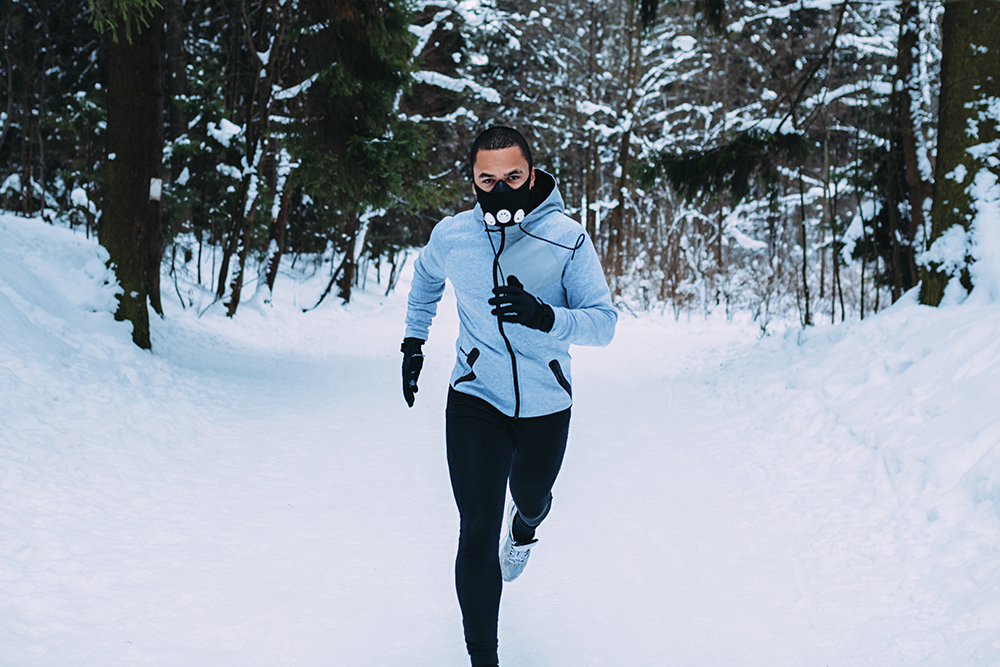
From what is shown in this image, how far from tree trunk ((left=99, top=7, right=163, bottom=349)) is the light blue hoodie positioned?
6140mm

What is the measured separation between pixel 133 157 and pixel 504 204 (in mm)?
6609

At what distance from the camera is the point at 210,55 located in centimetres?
1673

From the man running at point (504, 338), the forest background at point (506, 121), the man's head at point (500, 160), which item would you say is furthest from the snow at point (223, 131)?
the man's head at point (500, 160)

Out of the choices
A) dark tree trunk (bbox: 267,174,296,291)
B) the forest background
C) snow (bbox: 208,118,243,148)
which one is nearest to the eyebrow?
the forest background

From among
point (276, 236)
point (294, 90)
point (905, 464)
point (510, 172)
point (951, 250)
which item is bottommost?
point (905, 464)

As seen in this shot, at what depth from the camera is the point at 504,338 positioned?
272cm

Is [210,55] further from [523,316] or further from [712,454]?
[523,316]

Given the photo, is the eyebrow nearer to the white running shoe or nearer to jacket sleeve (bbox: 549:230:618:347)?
jacket sleeve (bbox: 549:230:618:347)

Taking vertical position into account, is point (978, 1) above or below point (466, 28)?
below

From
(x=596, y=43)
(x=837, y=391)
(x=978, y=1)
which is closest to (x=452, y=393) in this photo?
(x=837, y=391)

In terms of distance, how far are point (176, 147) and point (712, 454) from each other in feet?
32.9

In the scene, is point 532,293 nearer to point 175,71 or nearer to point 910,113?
point 910,113

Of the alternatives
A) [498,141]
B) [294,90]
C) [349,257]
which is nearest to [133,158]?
[294,90]

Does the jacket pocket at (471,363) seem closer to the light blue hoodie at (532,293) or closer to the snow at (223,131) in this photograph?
the light blue hoodie at (532,293)
